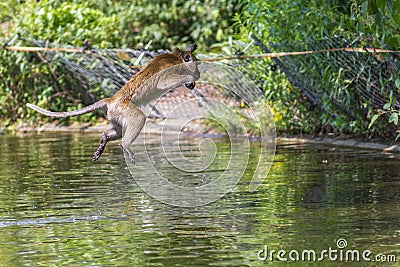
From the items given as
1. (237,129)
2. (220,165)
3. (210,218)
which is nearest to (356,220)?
(210,218)

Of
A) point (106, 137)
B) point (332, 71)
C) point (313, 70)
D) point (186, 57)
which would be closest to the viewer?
point (106, 137)

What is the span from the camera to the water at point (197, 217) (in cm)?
602

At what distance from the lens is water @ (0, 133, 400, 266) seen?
6022 millimetres

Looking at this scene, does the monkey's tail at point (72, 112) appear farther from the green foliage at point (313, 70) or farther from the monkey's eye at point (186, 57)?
the green foliage at point (313, 70)

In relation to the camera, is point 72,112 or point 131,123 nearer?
point 131,123

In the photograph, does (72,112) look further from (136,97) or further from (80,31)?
(80,31)

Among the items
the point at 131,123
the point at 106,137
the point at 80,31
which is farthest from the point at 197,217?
the point at 80,31

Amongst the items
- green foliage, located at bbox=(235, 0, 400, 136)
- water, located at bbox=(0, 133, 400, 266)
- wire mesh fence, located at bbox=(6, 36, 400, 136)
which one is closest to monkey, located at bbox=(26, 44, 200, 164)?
water, located at bbox=(0, 133, 400, 266)

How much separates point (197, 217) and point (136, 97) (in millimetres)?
1530

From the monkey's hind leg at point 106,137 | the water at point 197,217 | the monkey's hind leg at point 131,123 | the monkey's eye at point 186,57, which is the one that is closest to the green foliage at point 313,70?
the water at point 197,217

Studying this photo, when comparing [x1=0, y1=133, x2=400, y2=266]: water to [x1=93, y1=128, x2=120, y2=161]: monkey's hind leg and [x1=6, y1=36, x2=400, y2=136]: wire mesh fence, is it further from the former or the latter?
[x1=6, y1=36, x2=400, y2=136]: wire mesh fence

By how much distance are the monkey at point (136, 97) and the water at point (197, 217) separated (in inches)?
23.1

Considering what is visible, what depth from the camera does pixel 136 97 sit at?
27.7ft

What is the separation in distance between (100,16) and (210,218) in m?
12.4
